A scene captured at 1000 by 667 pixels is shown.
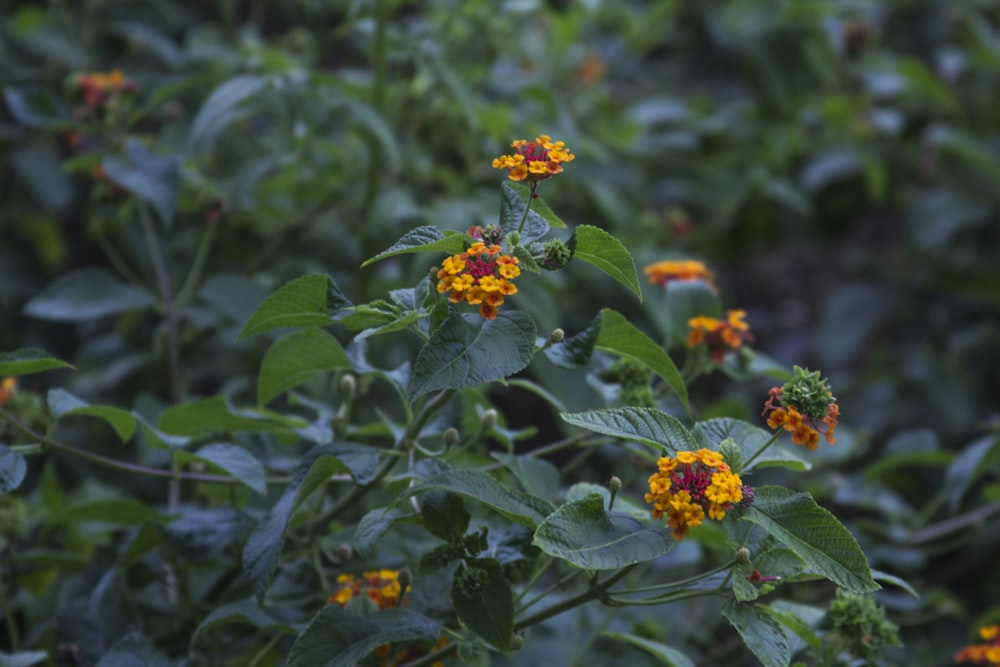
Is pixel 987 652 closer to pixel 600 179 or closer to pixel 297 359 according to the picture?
pixel 297 359

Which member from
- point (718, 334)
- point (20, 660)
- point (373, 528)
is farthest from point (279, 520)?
point (718, 334)

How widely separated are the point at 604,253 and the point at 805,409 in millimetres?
221

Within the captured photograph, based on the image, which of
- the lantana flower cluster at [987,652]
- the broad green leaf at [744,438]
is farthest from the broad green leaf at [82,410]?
the lantana flower cluster at [987,652]

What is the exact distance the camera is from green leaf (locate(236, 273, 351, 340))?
0.95 m

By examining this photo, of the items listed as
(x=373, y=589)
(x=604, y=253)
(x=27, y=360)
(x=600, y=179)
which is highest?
(x=604, y=253)

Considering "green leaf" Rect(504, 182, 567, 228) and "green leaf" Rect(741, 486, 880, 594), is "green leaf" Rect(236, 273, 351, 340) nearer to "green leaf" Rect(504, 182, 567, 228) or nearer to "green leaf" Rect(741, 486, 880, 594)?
"green leaf" Rect(504, 182, 567, 228)

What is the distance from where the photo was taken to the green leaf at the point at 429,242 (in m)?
0.89

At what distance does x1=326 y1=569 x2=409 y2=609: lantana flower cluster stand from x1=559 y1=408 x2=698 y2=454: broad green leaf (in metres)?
0.28

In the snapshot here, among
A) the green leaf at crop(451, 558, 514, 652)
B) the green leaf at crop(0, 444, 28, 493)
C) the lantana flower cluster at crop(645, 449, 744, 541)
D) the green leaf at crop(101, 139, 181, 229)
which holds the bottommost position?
the green leaf at crop(451, 558, 514, 652)

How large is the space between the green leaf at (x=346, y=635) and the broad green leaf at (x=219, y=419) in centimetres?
24

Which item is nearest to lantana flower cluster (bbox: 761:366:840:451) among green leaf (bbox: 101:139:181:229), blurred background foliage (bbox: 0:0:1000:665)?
blurred background foliage (bbox: 0:0:1000:665)

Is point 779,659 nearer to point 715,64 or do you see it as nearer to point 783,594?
point 783,594

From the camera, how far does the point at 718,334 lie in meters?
1.24

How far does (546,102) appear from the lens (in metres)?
1.84
